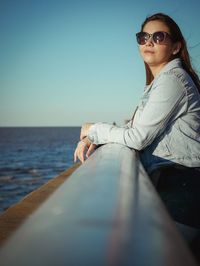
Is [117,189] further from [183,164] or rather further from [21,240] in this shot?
[183,164]

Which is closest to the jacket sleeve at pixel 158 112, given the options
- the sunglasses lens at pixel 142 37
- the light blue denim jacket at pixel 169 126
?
the light blue denim jacket at pixel 169 126

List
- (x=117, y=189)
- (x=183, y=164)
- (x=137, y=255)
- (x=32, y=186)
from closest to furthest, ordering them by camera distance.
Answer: (x=137, y=255) < (x=117, y=189) < (x=183, y=164) < (x=32, y=186)

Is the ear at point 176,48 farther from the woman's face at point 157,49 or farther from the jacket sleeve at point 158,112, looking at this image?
the jacket sleeve at point 158,112

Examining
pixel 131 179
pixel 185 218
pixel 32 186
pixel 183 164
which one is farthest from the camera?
pixel 32 186

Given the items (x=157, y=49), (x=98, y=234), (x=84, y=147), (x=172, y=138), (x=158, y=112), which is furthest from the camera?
(x=157, y=49)

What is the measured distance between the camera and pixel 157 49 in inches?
98.1

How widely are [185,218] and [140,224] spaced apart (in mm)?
1269

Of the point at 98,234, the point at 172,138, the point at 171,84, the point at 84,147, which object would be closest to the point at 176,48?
the point at 171,84

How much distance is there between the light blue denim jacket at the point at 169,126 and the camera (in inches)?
71.5

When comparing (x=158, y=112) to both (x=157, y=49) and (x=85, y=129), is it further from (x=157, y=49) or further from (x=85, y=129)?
(x=157, y=49)

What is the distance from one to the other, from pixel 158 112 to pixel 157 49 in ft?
2.93

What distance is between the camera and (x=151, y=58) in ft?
8.30

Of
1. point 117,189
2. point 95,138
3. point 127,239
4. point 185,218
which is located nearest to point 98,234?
point 127,239

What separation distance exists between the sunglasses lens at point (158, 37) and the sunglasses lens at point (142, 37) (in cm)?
10
